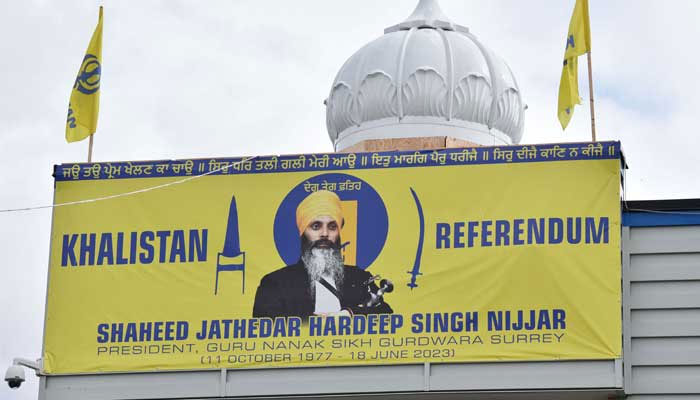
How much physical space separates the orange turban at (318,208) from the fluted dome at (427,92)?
2507 millimetres

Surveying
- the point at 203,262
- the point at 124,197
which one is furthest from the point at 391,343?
the point at 124,197

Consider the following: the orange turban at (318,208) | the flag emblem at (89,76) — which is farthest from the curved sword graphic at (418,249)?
the flag emblem at (89,76)

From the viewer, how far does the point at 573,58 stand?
1035 inches

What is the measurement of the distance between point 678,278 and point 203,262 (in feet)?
22.6

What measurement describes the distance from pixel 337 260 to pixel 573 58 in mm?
4763

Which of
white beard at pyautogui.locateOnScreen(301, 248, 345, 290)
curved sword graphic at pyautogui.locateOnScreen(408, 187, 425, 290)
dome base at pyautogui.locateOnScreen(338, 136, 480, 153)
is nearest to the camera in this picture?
curved sword graphic at pyautogui.locateOnScreen(408, 187, 425, 290)

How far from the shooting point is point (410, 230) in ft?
82.9

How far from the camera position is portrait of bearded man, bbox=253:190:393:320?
2512 cm

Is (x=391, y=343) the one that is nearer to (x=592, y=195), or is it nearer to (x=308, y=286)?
(x=308, y=286)

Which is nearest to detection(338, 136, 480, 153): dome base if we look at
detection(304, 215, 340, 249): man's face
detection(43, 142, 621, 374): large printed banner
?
detection(43, 142, 621, 374): large printed banner

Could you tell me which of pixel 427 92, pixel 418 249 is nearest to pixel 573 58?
pixel 427 92

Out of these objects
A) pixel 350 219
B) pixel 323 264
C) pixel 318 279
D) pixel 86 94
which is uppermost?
pixel 86 94

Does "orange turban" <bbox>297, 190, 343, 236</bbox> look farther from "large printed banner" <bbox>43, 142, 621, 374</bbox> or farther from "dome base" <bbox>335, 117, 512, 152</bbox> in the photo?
"dome base" <bbox>335, 117, 512, 152</bbox>

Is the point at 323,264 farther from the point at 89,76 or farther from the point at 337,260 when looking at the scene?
the point at 89,76
